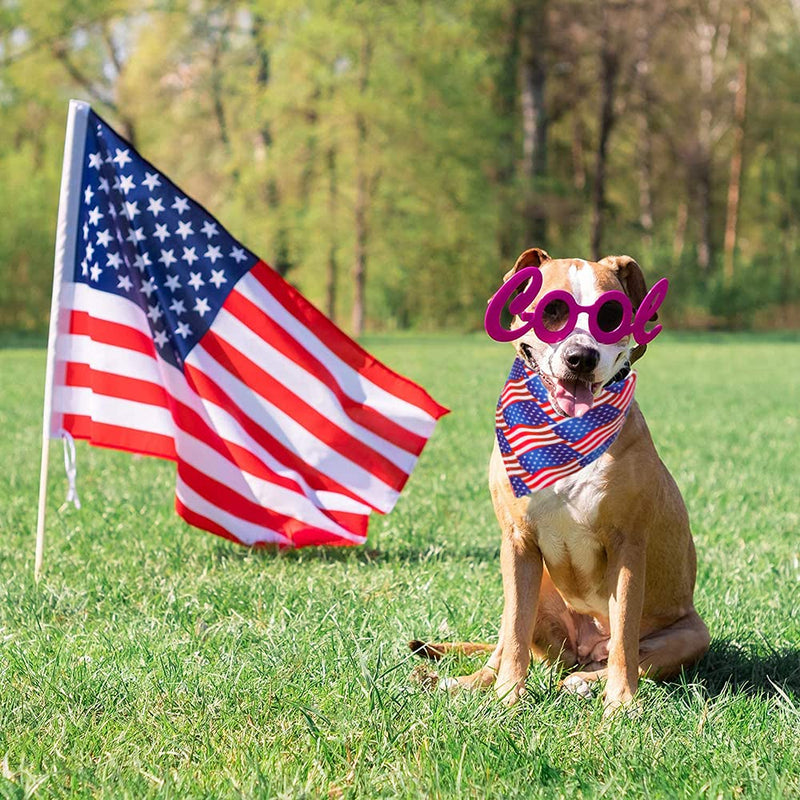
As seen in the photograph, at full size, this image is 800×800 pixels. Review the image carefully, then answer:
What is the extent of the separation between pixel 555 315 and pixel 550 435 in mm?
425

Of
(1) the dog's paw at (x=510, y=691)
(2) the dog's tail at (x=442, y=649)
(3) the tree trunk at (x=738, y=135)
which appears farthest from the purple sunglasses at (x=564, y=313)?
(3) the tree trunk at (x=738, y=135)

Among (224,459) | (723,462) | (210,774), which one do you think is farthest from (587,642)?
(723,462)

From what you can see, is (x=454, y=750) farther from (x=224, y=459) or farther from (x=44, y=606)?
(x=224, y=459)

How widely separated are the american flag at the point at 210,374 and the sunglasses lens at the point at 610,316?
2113mm

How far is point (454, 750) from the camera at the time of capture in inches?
111

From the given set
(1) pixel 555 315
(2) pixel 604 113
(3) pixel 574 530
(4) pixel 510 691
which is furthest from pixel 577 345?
(2) pixel 604 113

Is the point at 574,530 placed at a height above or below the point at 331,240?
below

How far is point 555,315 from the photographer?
9.76 feet

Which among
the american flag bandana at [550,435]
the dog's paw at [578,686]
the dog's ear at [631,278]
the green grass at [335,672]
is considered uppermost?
the dog's ear at [631,278]

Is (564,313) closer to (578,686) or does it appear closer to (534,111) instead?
(578,686)

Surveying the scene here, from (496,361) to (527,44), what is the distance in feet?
59.5

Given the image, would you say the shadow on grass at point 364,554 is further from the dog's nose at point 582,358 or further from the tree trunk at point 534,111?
the tree trunk at point 534,111

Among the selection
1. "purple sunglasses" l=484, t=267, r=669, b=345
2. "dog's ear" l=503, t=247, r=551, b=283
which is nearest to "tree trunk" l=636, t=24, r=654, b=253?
"dog's ear" l=503, t=247, r=551, b=283

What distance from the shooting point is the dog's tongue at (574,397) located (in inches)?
117
